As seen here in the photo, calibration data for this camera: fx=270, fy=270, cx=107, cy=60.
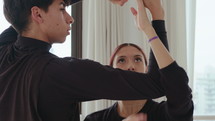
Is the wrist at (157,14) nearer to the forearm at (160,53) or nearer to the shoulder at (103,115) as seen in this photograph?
the forearm at (160,53)

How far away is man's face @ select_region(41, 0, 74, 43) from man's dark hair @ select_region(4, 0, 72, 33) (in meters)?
0.02

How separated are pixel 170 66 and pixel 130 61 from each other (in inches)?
24.6

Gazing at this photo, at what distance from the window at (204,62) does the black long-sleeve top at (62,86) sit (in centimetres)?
189

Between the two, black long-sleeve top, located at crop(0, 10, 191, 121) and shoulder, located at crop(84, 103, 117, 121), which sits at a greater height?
black long-sleeve top, located at crop(0, 10, 191, 121)

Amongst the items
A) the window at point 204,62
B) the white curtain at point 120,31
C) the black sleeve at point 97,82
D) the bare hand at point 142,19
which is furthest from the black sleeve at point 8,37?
the window at point 204,62

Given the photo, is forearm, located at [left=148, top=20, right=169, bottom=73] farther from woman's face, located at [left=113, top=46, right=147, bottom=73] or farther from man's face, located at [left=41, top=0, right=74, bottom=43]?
woman's face, located at [left=113, top=46, right=147, bottom=73]

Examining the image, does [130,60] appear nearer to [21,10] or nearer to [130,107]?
[130,107]

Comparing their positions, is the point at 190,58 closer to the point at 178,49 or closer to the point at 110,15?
the point at 178,49

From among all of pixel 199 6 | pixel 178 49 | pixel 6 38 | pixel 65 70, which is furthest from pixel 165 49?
pixel 199 6

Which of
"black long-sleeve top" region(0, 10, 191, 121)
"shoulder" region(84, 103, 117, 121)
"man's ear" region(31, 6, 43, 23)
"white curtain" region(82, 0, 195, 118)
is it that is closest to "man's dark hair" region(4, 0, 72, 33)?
"man's ear" region(31, 6, 43, 23)

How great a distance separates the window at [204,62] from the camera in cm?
251

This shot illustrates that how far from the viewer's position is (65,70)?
738mm

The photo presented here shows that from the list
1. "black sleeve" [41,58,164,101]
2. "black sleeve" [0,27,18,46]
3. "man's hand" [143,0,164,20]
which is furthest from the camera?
"black sleeve" [0,27,18,46]

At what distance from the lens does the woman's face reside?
1.34m
